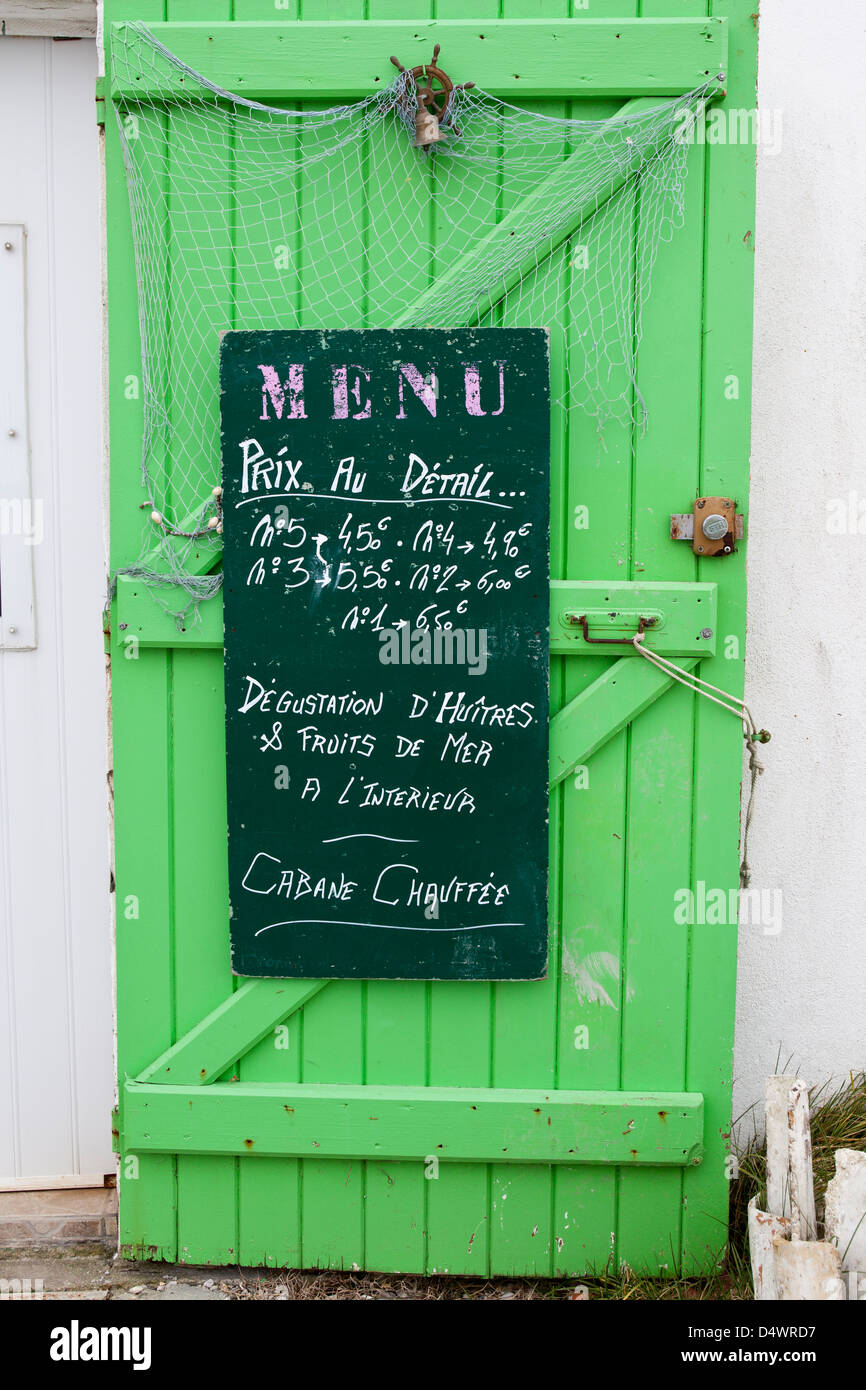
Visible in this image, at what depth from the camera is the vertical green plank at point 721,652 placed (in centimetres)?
237

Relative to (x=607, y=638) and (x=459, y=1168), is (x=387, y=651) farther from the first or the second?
(x=459, y=1168)

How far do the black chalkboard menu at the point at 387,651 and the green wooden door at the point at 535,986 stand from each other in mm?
89

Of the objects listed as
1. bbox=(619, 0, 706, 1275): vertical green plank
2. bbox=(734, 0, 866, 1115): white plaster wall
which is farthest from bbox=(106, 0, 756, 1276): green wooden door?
bbox=(734, 0, 866, 1115): white plaster wall

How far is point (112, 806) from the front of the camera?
2.56 m

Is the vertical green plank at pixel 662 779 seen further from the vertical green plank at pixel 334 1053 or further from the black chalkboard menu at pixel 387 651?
the vertical green plank at pixel 334 1053

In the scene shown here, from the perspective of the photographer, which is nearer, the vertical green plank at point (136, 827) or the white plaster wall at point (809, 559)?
the vertical green plank at point (136, 827)

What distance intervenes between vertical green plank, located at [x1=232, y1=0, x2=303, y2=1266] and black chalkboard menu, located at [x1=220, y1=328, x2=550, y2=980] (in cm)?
11

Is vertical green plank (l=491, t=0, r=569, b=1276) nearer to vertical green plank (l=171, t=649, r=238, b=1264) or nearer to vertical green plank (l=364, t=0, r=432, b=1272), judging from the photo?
vertical green plank (l=364, t=0, r=432, b=1272)

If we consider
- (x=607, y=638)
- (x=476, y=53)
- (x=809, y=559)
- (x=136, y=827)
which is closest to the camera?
(x=476, y=53)

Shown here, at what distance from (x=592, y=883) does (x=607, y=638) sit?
60 cm

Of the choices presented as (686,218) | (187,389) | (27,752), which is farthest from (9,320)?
(686,218)

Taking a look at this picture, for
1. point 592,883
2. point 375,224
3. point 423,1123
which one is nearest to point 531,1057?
point 423,1123

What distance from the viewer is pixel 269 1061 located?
8.41 ft

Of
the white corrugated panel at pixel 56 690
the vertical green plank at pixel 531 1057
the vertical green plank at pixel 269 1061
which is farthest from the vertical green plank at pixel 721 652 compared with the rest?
the white corrugated panel at pixel 56 690
